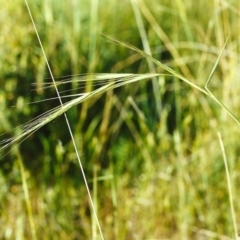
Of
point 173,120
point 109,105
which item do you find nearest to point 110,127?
point 109,105

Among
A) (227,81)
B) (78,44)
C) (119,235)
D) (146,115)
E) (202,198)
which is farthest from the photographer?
(78,44)

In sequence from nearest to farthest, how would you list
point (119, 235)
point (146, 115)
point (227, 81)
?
point (119, 235)
point (227, 81)
point (146, 115)

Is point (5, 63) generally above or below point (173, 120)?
above

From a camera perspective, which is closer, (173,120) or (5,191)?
(5,191)

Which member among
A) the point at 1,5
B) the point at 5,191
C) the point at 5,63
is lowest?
the point at 5,191

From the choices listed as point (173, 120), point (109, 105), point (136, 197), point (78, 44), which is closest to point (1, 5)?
point (78, 44)

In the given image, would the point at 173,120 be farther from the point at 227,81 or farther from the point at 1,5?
the point at 1,5
